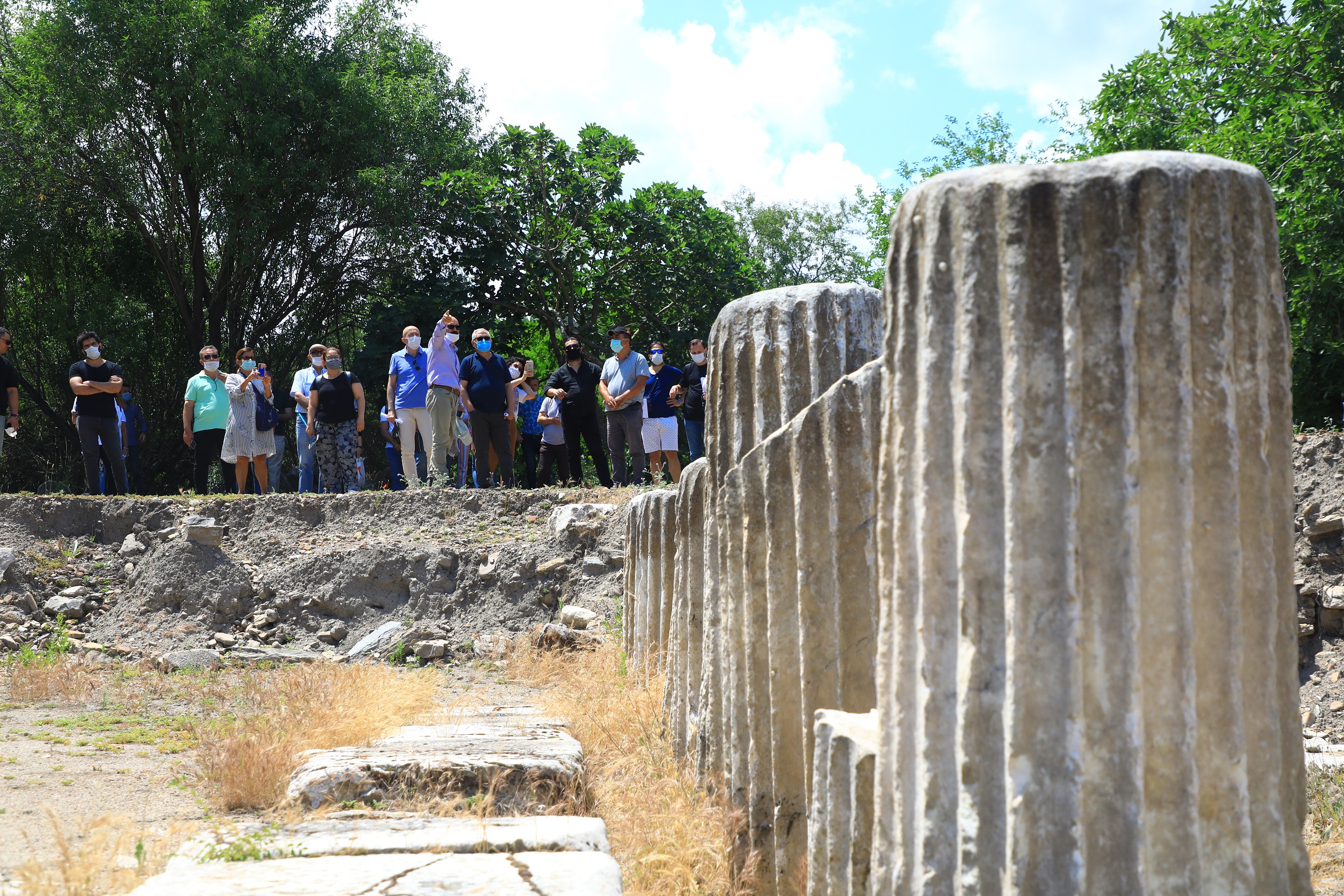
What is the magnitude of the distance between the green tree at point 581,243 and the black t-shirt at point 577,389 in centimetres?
766

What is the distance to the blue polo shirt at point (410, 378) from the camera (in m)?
10.9

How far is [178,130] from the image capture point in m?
18.4

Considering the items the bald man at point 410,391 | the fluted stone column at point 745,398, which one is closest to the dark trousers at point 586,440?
the bald man at point 410,391

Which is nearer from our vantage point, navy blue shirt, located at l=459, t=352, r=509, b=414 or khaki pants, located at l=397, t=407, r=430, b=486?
navy blue shirt, located at l=459, t=352, r=509, b=414

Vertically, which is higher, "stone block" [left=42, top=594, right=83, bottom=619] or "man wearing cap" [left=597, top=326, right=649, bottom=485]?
"man wearing cap" [left=597, top=326, right=649, bottom=485]

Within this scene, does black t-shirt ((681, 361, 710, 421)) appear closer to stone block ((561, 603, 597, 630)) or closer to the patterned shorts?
the patterned shorts

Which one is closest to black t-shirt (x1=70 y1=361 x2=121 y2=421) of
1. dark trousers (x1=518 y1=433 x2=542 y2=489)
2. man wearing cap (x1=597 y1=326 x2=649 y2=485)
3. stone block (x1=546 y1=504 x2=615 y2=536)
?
dark trousers (x1=518 y1=433 x2=542 y2=489)

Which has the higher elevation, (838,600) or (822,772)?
(838,600)

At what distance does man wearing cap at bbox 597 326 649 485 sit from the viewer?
10.8m

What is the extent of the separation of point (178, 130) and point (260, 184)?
1663mm

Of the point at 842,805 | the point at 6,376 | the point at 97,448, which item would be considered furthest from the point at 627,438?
the point at 842,805

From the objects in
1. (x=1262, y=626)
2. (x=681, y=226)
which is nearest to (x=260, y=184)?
(x=681, y=226)

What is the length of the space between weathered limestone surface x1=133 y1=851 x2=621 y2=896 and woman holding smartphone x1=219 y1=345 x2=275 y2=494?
929 cm

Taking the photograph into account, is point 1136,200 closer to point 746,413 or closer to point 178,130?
point 746,413
